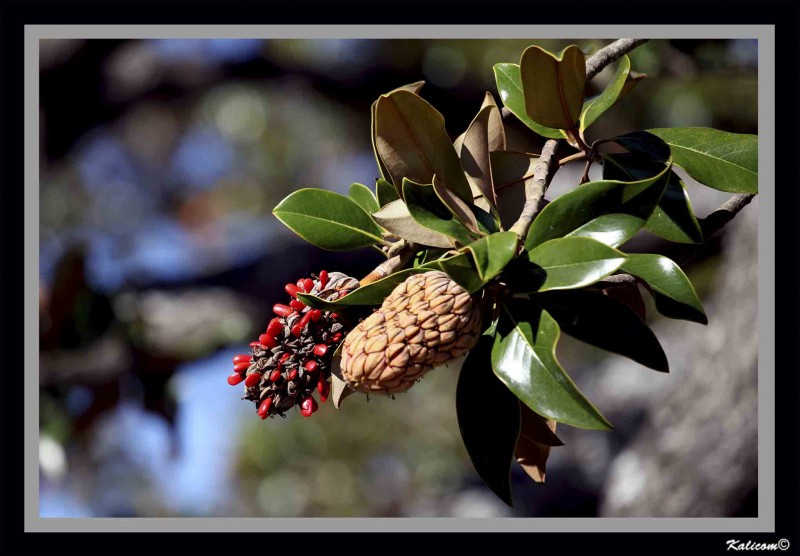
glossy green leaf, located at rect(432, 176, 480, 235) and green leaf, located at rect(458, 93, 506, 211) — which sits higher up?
green leaf, located at rect(458, 93, 506, 211)

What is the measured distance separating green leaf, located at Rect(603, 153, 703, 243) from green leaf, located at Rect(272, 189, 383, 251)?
27 cm

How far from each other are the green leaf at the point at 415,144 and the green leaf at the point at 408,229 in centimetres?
3

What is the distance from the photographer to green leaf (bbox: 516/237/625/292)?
0.55 m

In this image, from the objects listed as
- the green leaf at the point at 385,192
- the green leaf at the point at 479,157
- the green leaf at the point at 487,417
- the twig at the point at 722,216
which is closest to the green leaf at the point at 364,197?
the green leaf at the point at 385,192

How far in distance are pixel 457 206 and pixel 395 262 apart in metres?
0.13

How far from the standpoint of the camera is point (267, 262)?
134 inches

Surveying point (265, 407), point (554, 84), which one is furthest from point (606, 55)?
point (265, 407)

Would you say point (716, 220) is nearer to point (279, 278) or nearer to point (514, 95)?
point (514, 95)

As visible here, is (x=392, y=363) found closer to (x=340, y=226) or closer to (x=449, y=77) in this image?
(x=340, y=226)

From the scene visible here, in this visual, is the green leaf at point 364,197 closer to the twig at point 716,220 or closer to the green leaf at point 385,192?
the green leaf at point 385,192

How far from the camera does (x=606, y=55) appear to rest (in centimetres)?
97

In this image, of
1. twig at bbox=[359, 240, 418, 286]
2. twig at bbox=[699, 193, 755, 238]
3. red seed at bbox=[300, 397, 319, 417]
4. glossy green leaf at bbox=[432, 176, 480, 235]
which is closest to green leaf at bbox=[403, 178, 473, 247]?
glossy green leaf at bbox=[432, 176, 480, 235]

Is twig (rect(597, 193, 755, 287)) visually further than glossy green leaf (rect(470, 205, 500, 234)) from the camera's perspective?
Yes

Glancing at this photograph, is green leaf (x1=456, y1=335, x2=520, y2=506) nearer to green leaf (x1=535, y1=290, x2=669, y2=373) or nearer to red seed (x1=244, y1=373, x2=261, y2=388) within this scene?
green leaf (x1=535, y1=290, x2=669, y2=373)
